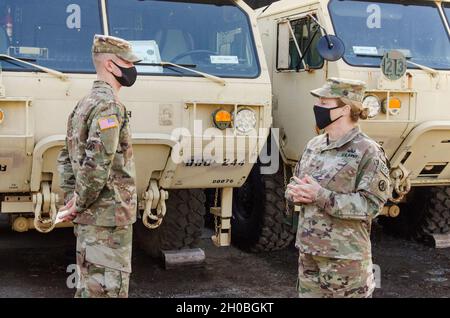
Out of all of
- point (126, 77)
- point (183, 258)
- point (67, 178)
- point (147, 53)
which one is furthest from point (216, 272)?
point (126, 77)

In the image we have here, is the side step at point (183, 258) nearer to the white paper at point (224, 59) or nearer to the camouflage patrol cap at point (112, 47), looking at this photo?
the white paper at point (224, 59)

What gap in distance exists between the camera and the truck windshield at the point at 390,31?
5770mm

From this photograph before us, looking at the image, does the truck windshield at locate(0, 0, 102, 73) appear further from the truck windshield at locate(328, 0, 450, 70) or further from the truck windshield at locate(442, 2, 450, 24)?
the truck windshield at locate(442, 2, 450, 24)

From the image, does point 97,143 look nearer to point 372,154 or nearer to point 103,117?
point 103,117

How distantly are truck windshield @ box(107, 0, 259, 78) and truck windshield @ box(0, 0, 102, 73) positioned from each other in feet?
0.73

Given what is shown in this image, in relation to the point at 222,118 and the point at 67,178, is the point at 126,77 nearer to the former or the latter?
the point at 67,178

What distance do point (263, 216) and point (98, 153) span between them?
133 inches

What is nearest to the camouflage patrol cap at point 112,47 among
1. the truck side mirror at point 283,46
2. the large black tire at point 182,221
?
the large black tire at point 182,221

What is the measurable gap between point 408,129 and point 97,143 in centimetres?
307

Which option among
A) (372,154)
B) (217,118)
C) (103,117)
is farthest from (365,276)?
(217,118)

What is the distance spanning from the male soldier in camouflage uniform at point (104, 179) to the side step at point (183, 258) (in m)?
2.26

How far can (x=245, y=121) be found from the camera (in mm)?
5223

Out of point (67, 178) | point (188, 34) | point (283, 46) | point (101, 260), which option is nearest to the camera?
point (101, 260)
